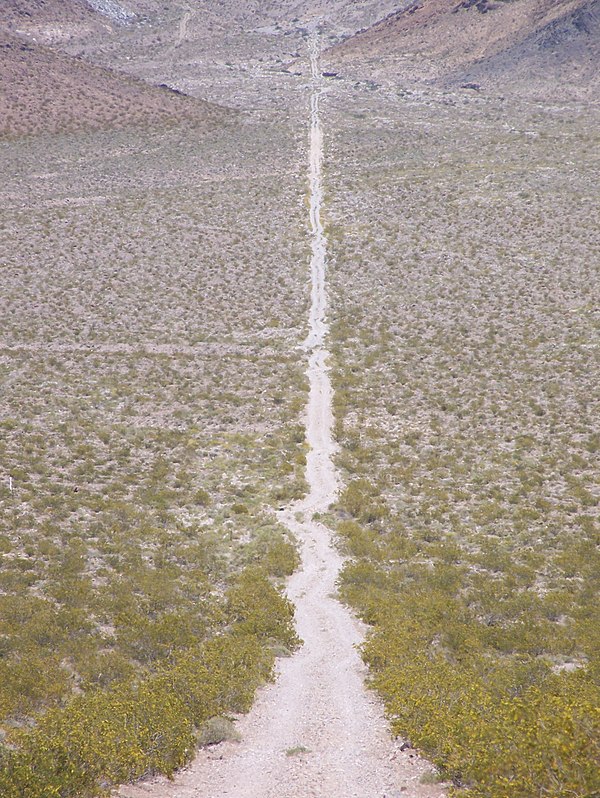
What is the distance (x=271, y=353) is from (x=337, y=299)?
6.94 m

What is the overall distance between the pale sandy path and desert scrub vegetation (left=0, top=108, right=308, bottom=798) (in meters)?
0.44

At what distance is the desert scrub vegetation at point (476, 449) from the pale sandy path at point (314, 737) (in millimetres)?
421

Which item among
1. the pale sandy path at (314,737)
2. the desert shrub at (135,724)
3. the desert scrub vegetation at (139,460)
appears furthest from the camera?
the desert scrub vegetation at (139,460)

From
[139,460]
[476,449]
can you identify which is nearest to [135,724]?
[139,460]

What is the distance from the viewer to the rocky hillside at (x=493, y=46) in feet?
253

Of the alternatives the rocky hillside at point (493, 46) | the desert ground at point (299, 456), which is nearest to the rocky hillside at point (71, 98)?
the desert ground at point (299, 456)

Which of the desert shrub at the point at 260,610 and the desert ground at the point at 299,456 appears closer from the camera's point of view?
the desert ground at the point at 299,456

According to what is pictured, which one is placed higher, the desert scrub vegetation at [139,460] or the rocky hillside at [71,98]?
the rocky hillside at [71,98]

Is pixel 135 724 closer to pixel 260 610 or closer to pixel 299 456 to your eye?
pixel 260 610

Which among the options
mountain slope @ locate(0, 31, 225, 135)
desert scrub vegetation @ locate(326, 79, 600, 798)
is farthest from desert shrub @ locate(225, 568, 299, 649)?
mountain slope @ locate(0, 31, 225, 135)

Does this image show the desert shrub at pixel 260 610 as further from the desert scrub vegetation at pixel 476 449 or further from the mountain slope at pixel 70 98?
the mountain slope at pixel 70 98

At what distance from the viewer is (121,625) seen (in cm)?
1460

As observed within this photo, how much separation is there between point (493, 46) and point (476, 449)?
75921mm

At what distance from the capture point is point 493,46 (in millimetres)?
86750
